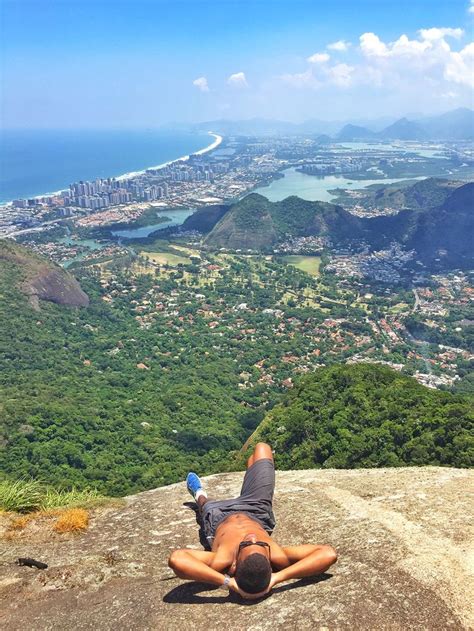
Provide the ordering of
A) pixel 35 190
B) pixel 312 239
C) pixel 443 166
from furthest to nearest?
pixel 443 166, pixel 35 190, pixel 312 239

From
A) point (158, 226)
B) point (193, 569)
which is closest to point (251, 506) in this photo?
point (193, 569)

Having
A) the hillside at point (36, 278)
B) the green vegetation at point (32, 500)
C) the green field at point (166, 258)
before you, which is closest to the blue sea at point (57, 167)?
the green field at point (166, 258)

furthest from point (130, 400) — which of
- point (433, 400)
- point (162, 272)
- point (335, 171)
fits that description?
point (335, 171)

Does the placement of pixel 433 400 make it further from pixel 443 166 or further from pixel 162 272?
pixel 443 166

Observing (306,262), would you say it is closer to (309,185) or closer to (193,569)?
(193,569)

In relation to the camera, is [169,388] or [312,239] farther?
[312,239]

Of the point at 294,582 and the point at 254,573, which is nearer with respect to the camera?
the point at 254,573
